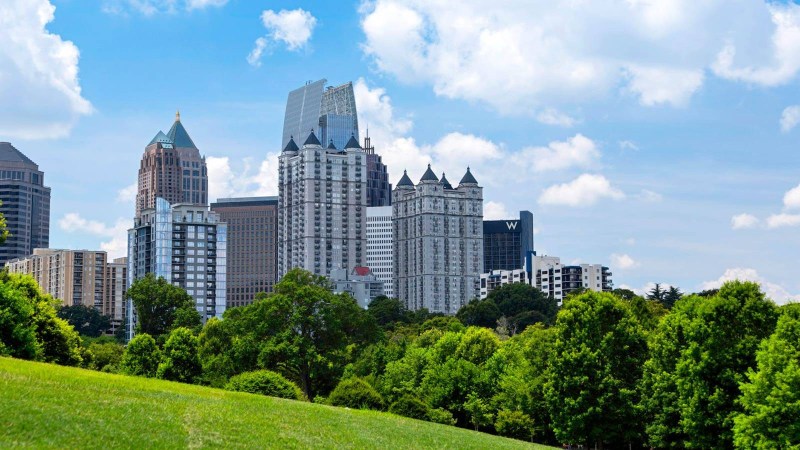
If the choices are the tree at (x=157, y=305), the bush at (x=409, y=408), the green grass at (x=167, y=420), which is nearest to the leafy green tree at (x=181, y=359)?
the bush at (x=409, y=408)

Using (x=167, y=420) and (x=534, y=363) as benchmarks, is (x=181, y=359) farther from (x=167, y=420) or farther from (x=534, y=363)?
(x=167, y=420)

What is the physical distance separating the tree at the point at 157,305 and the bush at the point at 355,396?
193 feet

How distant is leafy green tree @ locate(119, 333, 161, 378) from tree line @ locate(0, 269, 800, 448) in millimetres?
152

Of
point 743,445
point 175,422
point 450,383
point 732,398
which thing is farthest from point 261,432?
point 450,383

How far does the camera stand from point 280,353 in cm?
9825

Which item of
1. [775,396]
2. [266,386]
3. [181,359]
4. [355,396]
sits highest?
[775,396]

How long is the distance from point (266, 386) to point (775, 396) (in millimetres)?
41834

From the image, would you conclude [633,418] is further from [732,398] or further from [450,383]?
[450,383]

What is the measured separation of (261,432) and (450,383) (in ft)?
151

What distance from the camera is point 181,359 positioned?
10731cm

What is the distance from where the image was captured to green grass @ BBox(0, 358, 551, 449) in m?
39.2

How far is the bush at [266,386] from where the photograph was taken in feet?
273

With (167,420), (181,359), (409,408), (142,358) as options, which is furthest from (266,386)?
(167,420)

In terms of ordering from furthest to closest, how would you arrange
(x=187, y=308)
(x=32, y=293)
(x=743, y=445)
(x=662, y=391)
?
(x=187, y=308) < (x=32, y=293) < (x=662, y=391) < (x=743, y=445)
